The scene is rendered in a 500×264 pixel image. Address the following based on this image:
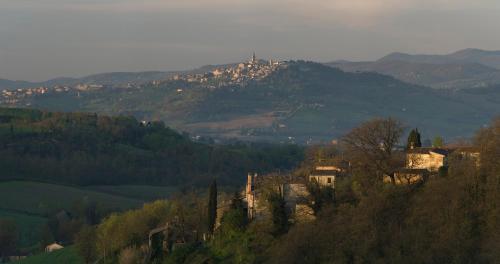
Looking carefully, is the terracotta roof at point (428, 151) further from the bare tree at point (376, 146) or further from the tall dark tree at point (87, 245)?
the tall dark tree at point (87, 245)

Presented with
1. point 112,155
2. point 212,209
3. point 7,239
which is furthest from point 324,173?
point 112,155

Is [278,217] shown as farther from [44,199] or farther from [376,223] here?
[44,199]

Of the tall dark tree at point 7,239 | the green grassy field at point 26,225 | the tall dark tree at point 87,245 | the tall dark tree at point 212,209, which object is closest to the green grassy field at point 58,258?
the tall dark tree at point 87,245

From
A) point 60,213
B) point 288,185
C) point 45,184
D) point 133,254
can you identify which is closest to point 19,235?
point 60,213

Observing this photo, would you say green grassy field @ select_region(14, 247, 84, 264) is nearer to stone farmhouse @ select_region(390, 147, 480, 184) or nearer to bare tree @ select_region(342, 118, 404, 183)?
bare tree @ select_region(342, 118, 404, 183)

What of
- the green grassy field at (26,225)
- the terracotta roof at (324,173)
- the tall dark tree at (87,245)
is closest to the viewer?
the terracotta roof at (324,173)
